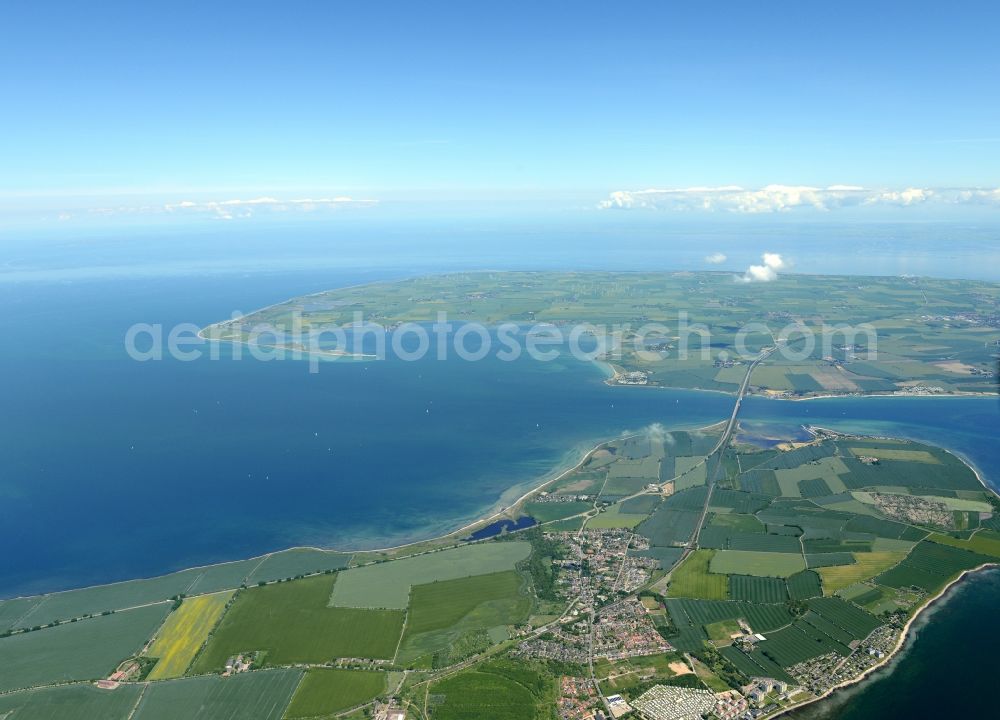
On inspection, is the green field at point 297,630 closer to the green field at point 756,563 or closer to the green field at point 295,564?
the green field at point 295,564

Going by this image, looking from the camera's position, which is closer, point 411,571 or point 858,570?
point 858,570

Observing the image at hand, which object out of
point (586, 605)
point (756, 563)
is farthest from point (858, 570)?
point (586, 605)

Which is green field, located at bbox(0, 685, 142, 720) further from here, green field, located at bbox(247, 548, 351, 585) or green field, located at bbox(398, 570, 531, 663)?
green field, located at bbox(398, 570, 531, 663)

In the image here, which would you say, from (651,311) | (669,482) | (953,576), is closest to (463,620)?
(669,482)

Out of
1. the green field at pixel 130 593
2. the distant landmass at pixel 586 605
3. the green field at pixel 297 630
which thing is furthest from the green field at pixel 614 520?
the green field at pixel 130 593

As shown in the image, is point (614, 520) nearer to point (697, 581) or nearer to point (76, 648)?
point (697, 581)
